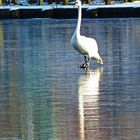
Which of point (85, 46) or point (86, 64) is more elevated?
point (85, 46)

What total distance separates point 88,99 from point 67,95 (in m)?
0.67

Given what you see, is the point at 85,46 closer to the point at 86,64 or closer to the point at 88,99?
the point at 86,64

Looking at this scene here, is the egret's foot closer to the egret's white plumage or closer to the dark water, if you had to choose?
the egret's white plumage

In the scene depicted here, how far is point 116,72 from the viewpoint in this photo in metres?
16.0

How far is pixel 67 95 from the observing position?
12406 millimetres

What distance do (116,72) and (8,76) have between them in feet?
7.13

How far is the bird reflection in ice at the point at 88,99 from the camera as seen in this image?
31.4 ft

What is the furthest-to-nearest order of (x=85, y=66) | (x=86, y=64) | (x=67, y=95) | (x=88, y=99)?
(x=86, y=64) → (x=85, y=66) → (x=67, y=95) → (x=88, y=99)

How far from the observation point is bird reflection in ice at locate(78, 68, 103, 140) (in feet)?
31.4

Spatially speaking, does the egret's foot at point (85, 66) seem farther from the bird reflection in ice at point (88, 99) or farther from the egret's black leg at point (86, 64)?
the bird reflection in ice at point (88, 99)

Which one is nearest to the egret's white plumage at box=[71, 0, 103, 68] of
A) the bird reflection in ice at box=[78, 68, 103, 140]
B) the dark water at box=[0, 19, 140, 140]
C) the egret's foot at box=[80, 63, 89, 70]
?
the egret's foot at box=[80, 63, 89, 70]

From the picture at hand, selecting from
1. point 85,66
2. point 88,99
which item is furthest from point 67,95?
point 85,66

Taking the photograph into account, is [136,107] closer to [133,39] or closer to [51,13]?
[133,39]

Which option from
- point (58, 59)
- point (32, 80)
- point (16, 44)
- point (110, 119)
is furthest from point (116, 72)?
point (16, 44)
